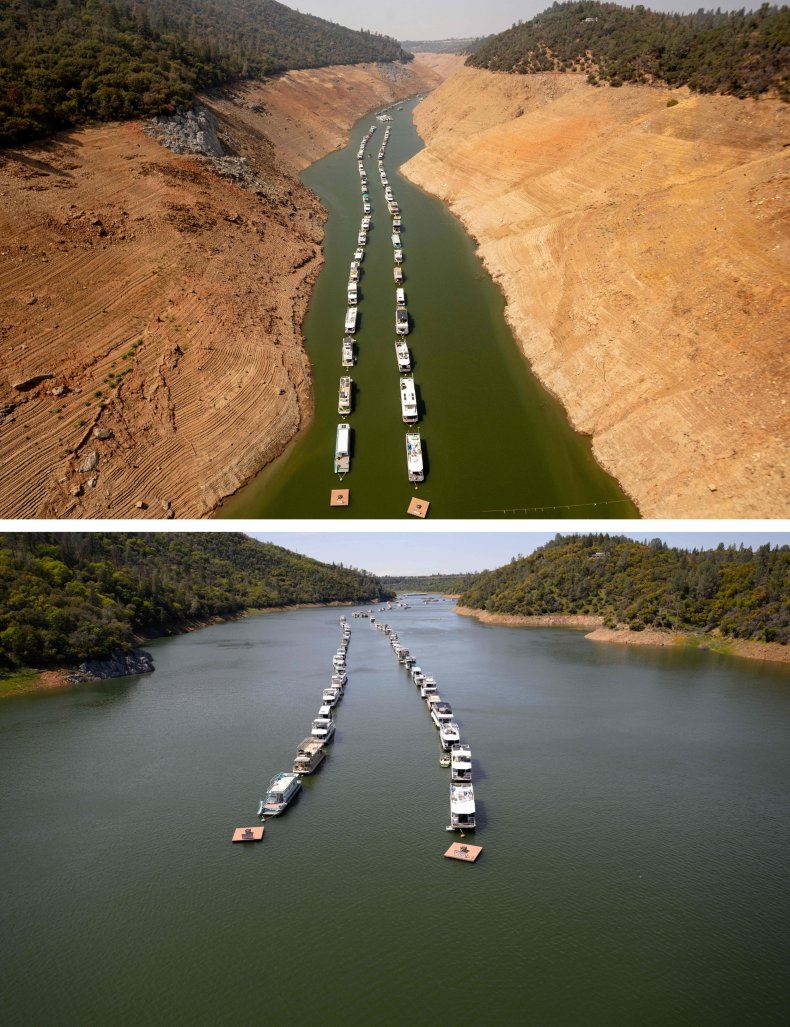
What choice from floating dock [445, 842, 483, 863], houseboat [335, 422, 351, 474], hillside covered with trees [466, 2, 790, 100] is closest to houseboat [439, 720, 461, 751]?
floating dock [445, 842, 483, 863]

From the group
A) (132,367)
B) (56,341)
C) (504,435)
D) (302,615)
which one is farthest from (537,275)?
(302,615)

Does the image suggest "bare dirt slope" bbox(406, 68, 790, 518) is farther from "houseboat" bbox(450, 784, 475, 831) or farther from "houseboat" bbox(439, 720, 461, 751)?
"houseboat" bbox(439, 720, 461, 751)

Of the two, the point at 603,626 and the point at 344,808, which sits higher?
the point at 603,626

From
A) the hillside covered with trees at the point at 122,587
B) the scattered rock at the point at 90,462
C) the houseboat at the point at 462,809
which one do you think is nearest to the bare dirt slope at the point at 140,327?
the scattered rock at the point at 90,462

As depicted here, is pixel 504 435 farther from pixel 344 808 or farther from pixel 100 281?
pixel 100 281

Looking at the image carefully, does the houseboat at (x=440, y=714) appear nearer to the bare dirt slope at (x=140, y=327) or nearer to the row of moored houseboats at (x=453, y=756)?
the row of moored houseboats at (x=453, y=756)

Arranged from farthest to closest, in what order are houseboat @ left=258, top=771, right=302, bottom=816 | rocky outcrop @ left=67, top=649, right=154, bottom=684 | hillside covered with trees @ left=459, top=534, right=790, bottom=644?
hillside covered with trees @ left=459, top=534, right=790, bottom=644 → rocky outcrop @ left=67, top=649, right=154, bottom=684 → houseboat @ left=258, top=771, right=302, bottom=816
